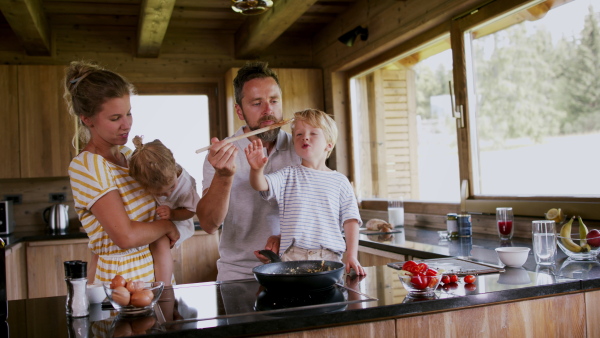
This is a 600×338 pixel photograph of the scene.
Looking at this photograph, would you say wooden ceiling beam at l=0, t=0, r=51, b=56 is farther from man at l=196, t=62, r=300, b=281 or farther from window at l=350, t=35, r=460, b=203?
window at l=350, t=35, r=460, b=203

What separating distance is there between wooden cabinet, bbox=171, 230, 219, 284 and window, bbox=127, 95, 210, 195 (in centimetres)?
70

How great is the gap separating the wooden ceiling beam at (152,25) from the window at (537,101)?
6.59ft

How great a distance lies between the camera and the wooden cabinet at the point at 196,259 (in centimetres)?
459

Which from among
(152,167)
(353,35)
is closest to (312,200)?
(152,167)

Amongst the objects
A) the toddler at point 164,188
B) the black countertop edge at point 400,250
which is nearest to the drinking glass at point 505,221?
the black countertop edge at point 400,250

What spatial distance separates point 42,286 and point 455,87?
3316 mm

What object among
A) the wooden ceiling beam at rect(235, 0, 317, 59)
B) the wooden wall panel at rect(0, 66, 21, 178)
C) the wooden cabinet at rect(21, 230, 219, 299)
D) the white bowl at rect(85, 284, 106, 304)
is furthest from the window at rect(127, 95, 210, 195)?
the white bowl at rect(85, 284, 106, 304)

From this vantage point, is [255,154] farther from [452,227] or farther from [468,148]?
[468,148]

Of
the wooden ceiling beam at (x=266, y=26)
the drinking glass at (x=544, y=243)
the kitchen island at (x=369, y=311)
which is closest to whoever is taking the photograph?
the kitchen island at (x=369, y=311)

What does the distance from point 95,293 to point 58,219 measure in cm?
334

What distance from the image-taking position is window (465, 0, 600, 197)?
2.63 meters

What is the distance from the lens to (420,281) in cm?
151

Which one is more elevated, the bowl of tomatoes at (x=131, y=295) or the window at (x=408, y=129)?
the window at (x=408, y=129)

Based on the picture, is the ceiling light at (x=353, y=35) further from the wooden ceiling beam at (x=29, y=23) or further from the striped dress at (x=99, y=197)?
the striped dress at (x=99, y=197)
